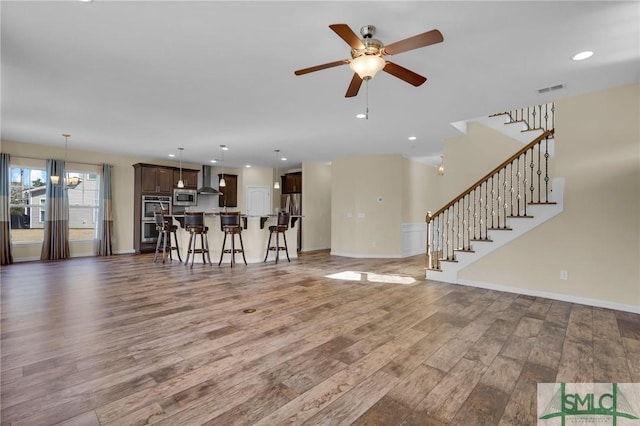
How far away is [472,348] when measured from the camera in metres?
2.50

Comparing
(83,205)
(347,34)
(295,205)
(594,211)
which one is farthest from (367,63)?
(83,205)

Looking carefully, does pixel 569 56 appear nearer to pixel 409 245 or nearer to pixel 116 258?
pixel 409 245

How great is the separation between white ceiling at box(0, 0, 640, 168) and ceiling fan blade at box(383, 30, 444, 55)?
337 millimetres

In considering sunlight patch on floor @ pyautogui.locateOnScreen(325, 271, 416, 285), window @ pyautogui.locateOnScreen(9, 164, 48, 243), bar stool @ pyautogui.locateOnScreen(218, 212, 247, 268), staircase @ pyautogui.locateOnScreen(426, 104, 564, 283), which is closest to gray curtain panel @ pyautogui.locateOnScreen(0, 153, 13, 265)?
window @ pyautogui.locateOnScreen(9, 164, 48, 243)

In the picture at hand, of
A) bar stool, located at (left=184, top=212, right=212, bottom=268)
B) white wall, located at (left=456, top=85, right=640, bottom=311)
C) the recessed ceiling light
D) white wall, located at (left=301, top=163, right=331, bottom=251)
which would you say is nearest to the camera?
the recessed ceiling light

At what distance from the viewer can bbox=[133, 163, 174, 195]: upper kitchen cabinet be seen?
811 cm

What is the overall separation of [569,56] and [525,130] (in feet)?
7.81

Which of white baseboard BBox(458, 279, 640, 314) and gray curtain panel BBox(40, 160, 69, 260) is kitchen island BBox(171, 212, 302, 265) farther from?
white baseboard BBox(458, 279, 640, 314)

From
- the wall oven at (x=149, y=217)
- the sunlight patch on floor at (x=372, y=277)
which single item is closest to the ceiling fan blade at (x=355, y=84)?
the sunlight patch on floor at (x=372, y=277)

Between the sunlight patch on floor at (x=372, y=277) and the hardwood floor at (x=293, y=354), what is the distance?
59cm

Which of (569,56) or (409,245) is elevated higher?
(569,56)

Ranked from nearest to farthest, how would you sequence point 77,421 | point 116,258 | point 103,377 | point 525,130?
point 77,421 < point 103,377 < point 525,130 < point 116,258

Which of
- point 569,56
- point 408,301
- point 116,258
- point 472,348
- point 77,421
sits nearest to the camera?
point 77,421

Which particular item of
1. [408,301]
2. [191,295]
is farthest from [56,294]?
[408,301]
